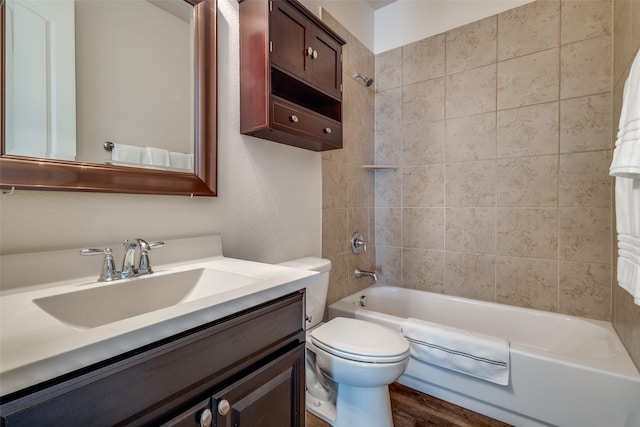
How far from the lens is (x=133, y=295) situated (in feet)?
2.70

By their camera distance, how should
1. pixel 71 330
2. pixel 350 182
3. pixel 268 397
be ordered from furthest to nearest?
pixel 350 182
pixel 268 397
pixel 71 330

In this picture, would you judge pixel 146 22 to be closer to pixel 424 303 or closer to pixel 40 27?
pixel 40 27

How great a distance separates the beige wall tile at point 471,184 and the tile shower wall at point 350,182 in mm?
630

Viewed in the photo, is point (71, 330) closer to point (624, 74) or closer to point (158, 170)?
point (158, 170)

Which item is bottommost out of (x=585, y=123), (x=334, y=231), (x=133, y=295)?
(x=133, y=295)

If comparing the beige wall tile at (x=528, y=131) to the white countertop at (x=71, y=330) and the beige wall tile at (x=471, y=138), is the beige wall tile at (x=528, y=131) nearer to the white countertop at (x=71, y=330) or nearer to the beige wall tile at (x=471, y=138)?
the beige wall tile at (x=471, y=138)

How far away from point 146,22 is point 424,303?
89.7 inches

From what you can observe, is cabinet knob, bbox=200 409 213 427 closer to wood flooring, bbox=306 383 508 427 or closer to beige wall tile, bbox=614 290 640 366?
wood flooring, bbox=306 383 508 427

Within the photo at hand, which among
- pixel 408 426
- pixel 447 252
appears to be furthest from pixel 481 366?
pixel 447 252

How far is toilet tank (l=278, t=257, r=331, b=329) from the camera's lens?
1440mm

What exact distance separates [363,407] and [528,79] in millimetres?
2160

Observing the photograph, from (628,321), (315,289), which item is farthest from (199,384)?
(628,321)

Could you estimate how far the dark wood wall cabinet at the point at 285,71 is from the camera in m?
1.22

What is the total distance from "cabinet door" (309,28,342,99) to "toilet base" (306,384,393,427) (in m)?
1.50
